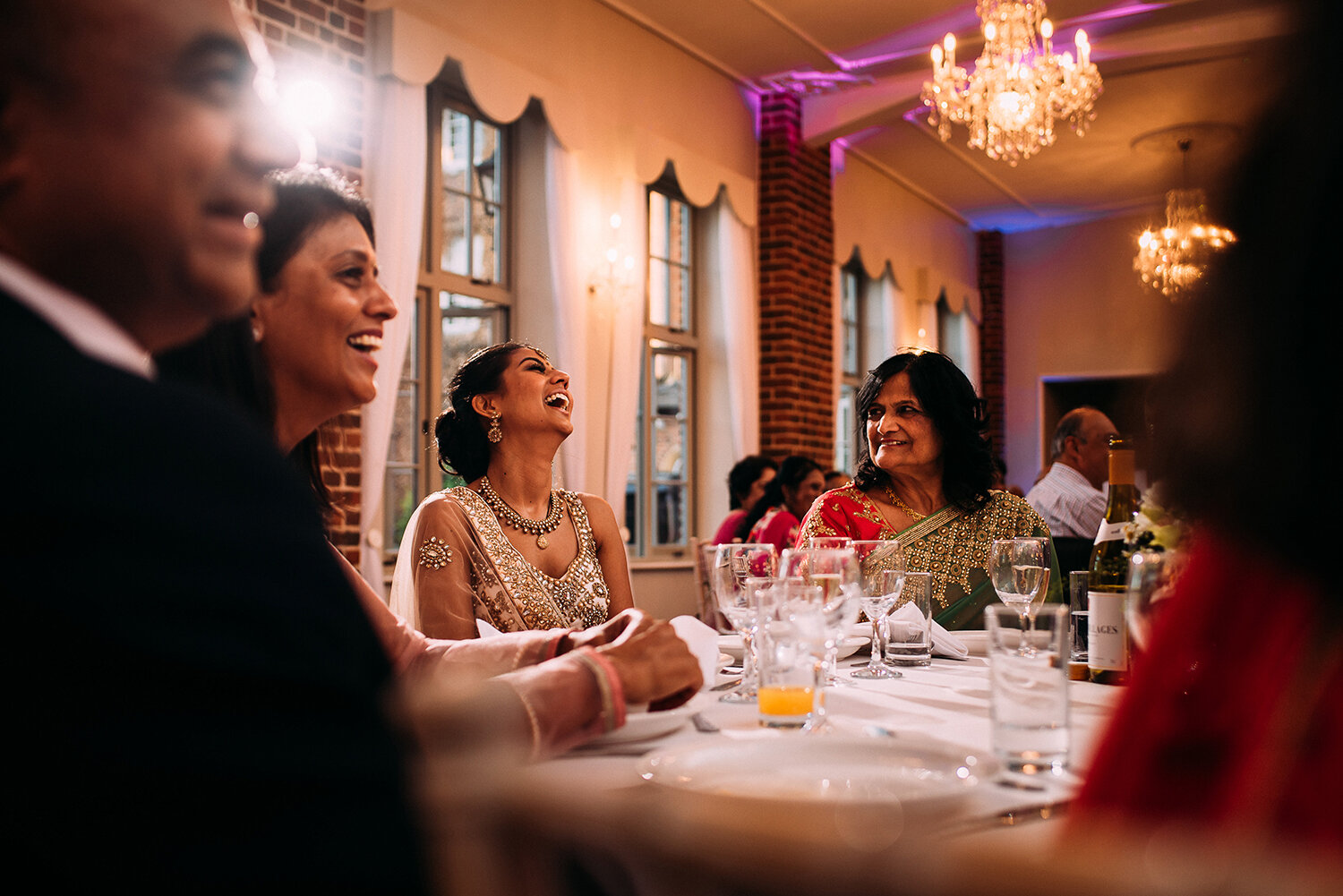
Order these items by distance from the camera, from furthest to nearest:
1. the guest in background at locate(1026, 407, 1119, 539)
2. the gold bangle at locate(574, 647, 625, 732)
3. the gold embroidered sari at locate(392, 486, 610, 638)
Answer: the guest in background at locate(1026, 407, 1119, 539), the gold embroidered sari at locate(392, 486, 610, 638), the gold bangle at locate(574, 647, 625, 732)

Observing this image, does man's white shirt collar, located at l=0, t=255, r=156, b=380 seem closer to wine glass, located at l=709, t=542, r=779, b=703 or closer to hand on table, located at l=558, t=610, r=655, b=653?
hand on table, located at l=558, t=610, r=655, b=653

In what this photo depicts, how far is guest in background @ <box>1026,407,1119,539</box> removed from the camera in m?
4.84

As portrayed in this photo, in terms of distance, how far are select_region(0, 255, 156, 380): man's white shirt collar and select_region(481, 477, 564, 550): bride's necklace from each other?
2.07 metres

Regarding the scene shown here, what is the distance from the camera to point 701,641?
1445mm

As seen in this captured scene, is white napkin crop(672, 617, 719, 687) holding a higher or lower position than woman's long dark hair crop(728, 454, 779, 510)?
lower

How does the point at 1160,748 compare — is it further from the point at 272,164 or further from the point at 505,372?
the point at 505,372

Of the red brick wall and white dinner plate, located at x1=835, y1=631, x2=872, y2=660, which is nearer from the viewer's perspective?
white dinner plate, located at x1=835, y1=631, x2=872, y2=660

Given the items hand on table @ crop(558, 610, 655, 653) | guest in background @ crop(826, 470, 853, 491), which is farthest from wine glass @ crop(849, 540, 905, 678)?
guest in background @ crop(826, 470, 853, 491)

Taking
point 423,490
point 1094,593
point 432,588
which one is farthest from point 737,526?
point 1094,593

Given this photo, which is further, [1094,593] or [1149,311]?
[1094,593]

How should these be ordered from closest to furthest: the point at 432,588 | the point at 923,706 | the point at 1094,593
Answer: the point at 923,706 → the point at 1094,593 → the point at 432,588

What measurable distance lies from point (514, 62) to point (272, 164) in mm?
4896

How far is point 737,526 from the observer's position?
17.0 ft

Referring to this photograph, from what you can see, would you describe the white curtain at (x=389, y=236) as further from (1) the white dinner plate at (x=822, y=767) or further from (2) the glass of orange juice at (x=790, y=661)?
(1) the white dinner plate at (x=822, y=767)
